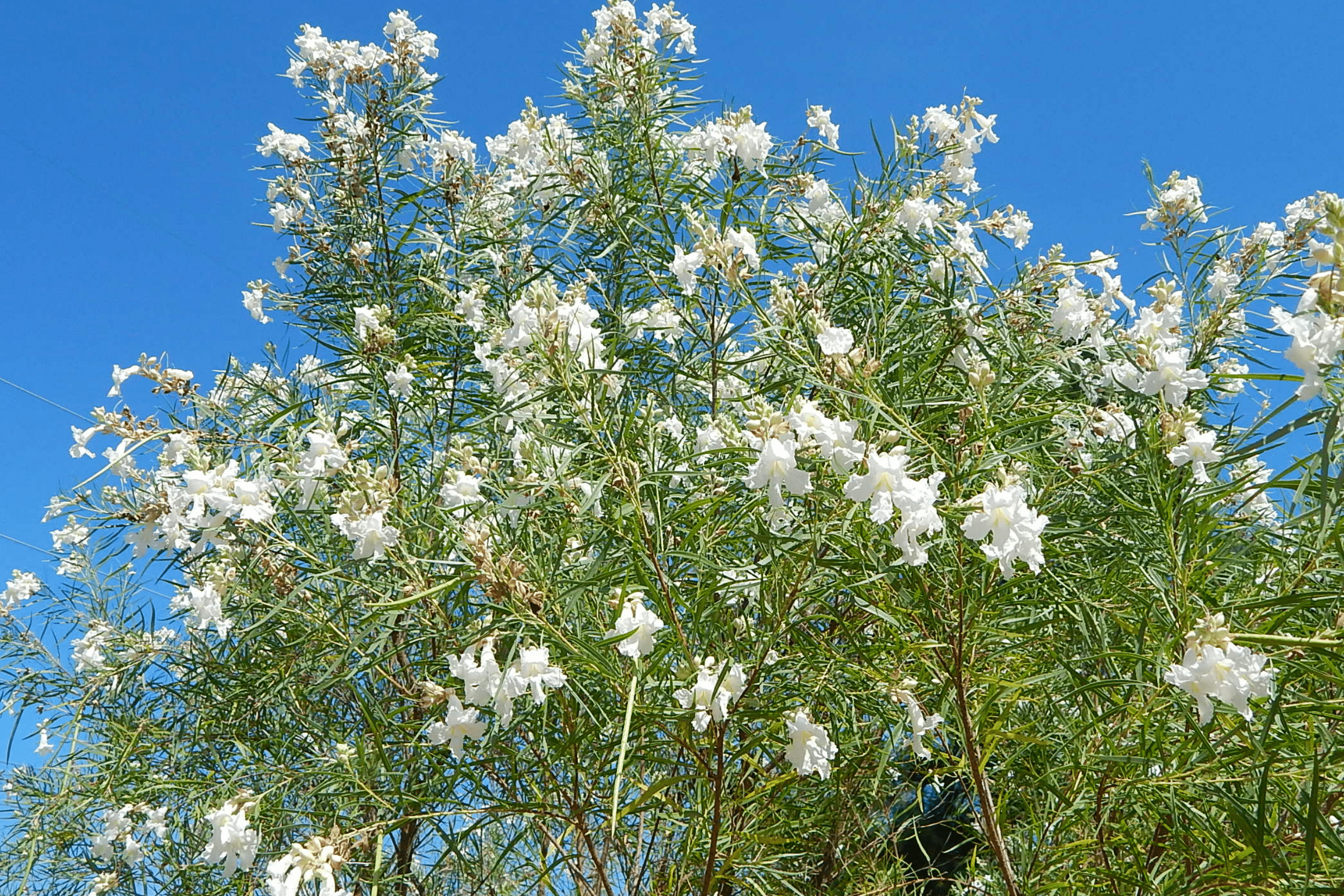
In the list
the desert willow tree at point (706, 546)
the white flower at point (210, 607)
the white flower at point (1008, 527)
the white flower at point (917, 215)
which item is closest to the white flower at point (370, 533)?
the desert willow tree at point (706, 546)

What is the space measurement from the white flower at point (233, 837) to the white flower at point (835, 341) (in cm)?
125

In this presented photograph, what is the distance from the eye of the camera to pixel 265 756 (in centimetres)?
261

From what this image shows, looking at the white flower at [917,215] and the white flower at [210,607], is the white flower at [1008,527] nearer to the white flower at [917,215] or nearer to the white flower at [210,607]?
the white flower at [917,215]

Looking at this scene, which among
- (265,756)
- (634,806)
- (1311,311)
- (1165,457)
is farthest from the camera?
(265,756)

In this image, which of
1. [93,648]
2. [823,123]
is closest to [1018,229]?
[823,123]

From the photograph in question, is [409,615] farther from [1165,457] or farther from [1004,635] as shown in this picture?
[1165,457]

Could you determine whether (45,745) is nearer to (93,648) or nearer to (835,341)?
(93,648)

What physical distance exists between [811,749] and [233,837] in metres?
0.99

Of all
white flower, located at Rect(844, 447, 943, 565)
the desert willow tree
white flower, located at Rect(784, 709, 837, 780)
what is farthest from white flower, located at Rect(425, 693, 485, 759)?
white flower, located at Rect(844, 447, 943, 565)

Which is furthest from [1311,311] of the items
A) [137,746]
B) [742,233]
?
[137,746]

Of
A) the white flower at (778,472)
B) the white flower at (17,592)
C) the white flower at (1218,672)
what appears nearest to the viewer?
the white flower at (1218,672)

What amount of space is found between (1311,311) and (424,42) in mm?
2580

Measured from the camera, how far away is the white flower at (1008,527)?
4.11 ft

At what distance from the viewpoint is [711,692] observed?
1491 mm
